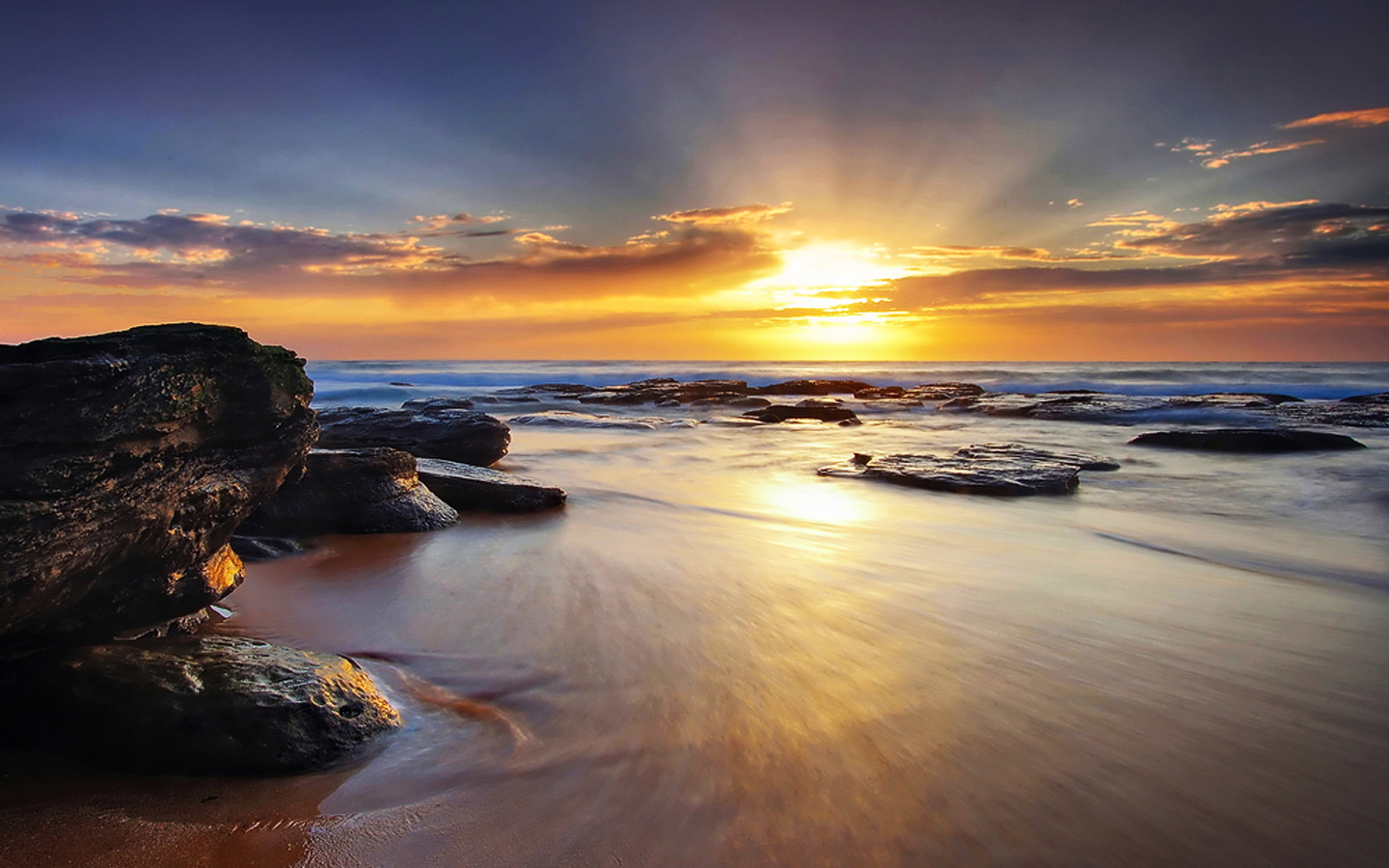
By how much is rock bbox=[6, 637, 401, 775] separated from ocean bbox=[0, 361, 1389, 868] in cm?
9

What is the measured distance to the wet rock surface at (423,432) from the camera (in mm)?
7957

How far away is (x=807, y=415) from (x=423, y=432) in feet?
39.4

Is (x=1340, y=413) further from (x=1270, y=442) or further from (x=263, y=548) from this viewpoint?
(x=263, y=548)

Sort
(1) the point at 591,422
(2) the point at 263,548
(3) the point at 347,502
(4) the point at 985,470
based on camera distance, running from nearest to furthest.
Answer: (2) the point at 263,548 < (3) the point at 347,502 < (4) the point at 985,470 < (1) the point at 591,422

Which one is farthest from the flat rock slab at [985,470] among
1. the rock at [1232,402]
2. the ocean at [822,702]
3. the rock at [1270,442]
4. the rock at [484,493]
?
the rock at [1232,402]

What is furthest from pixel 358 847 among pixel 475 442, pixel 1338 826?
pixel 475 442

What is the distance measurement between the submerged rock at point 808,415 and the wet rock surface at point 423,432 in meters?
9.58

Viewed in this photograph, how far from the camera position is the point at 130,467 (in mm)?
2277

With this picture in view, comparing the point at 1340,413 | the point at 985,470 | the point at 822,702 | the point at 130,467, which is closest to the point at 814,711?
the point at 822,702

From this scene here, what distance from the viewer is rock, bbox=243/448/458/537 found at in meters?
4.82

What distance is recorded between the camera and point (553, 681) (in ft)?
8.62

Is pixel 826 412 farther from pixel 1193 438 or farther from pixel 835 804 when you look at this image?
pixel 835 804

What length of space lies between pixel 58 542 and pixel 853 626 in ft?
9.60

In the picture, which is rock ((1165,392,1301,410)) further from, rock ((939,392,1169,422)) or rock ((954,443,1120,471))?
Answer: rock ((954,443,1120,471))
